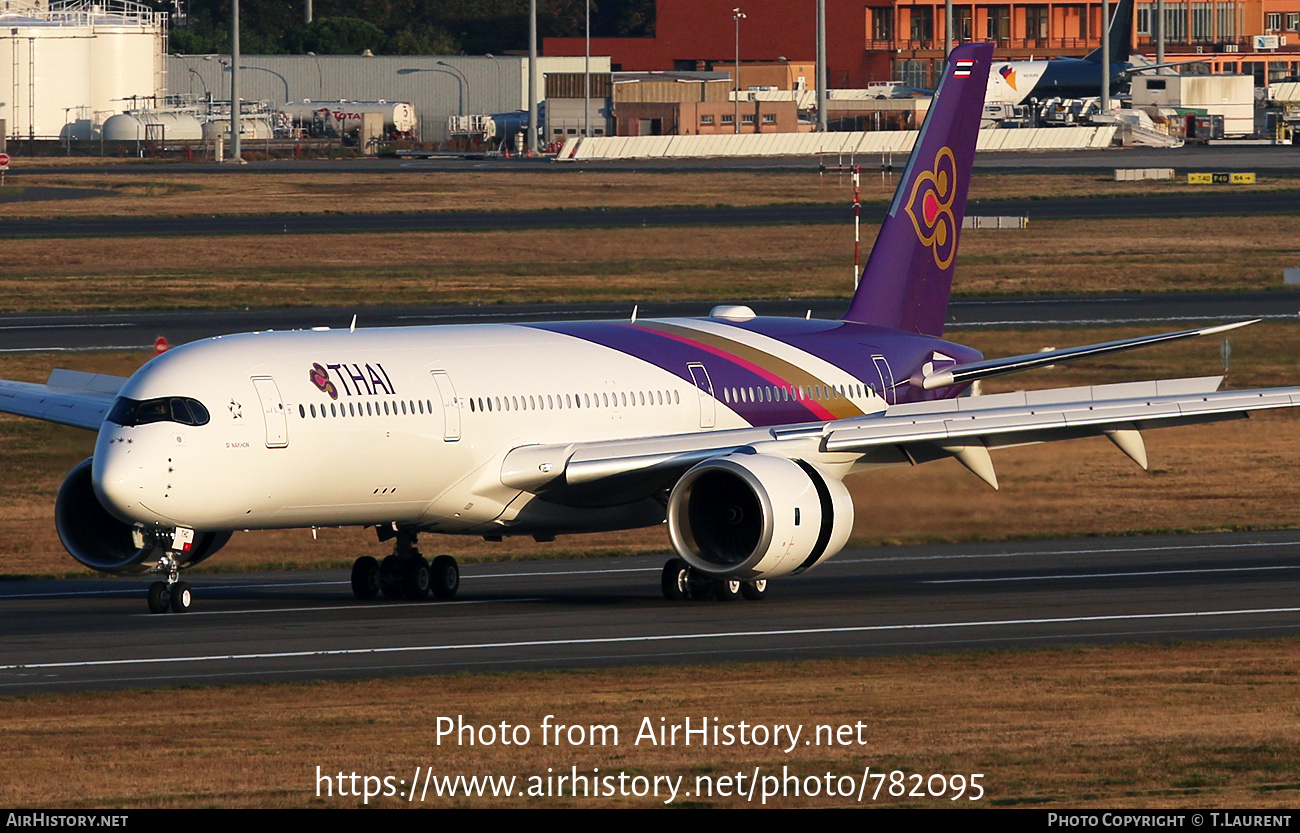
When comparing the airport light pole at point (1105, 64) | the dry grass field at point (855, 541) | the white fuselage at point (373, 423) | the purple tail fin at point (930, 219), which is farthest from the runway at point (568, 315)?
the airport light pole at point (1105, 64)

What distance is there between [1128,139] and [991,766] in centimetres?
14488

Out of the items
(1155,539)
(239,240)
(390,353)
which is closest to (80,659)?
(390,353)

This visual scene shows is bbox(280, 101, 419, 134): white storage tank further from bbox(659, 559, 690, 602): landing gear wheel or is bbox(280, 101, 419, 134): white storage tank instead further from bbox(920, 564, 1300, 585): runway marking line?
bbox(659, 559, 690, 602): landing gear wheel

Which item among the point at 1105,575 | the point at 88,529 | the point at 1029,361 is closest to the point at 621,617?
the point at 88,529

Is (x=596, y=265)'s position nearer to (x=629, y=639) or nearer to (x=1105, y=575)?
(x=1105, y=575)

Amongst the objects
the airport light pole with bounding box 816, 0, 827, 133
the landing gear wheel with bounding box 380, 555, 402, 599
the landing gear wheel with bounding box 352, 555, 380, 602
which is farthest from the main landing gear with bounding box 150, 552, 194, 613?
the airport light pole with bounding box 816, 0, 827, 133

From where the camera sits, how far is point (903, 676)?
26.7 m

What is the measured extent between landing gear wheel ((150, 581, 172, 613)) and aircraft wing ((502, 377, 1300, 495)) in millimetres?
5672

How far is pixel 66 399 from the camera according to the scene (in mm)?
37000

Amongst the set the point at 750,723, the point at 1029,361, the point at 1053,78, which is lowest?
the point at 750,723

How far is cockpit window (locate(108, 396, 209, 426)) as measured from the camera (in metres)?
31.5

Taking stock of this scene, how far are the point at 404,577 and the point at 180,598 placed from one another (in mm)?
4167

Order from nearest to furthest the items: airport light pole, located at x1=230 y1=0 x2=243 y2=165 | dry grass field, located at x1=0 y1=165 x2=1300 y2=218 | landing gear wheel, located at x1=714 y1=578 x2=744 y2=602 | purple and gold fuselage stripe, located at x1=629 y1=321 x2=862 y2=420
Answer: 1. landing gear wheel, located at x1=714 y1=578 x2=744 y2=602
2. purple and gold fuselage stripe, located at x1=629 y1=321 x2=862 y2=420
3. dry grass field, located at x1=0 y1=165 x2=1300 y2=218
4. airport light pole, located at x1=230 y1=0 x2=243 y2=165
